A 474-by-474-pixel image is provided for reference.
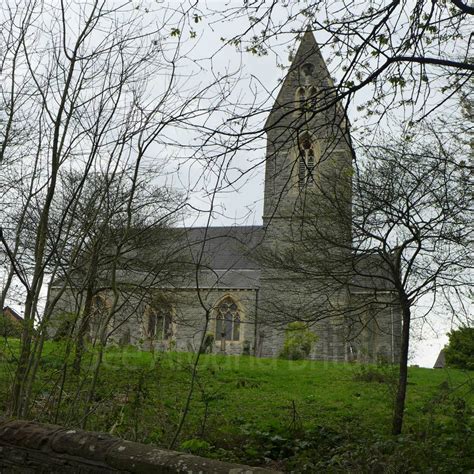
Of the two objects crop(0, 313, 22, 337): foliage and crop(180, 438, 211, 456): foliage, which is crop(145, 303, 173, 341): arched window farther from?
crop(0, 313, 22, 337): foliage

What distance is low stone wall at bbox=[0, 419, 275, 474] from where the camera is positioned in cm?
272

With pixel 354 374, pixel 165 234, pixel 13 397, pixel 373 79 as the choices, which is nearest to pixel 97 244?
pixel 13 397

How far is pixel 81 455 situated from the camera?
10.2ft

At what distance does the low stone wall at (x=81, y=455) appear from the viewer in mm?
2721

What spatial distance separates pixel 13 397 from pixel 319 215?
5878 millimetres

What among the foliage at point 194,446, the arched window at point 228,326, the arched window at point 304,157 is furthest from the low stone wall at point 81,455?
the arched window at point 228,326

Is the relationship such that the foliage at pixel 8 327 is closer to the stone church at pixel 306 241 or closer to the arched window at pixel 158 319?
the stone church at pixel 306 241

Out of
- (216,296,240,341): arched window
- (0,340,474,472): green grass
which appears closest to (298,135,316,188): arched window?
(0,340,474,472): green grass

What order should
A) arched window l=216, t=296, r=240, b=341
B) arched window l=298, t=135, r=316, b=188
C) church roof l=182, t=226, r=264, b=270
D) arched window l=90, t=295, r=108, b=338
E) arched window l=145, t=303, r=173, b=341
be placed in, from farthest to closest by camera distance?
arched window l=216, t=296, r=240, b=341 < arched window l=145, t=303, r=173, b=341 < arched window l=90, t=295, r=108, b=338 < church roof l=182, t=226, r=264, b=270 < arched window l=298, t=135, r=316, b=188

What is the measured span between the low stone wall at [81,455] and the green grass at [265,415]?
1.60m

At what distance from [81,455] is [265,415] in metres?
6.76

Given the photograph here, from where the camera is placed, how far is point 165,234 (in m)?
13.3

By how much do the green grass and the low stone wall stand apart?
1602 mm

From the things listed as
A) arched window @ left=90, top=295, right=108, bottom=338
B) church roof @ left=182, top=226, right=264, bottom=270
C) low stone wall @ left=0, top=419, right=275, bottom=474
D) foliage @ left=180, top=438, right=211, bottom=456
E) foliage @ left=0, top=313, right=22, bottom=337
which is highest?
church roof @ left=182, top=226, right=264, bottom=270
